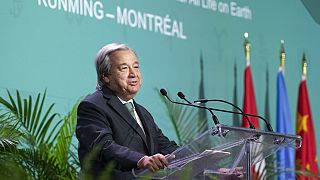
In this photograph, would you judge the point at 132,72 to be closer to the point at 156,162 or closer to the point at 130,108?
the point at 130,108

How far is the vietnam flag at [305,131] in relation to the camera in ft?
26.0

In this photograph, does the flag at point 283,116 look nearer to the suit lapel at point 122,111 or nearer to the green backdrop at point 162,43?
the green backdrop at point 162,43

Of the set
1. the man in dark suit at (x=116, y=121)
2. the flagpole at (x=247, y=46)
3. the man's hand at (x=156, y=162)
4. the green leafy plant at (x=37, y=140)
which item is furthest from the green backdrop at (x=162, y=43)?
the man's hand at (x=156, y=162)

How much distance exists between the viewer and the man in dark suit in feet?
12.5

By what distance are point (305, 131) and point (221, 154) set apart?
453 centimetres

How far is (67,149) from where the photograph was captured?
5.02 m

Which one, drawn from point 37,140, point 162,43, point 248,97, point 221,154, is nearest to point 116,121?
point 221,154

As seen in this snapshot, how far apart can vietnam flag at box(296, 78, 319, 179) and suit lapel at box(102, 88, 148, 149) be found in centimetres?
408

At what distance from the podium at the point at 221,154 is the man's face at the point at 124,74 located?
21.7 inches

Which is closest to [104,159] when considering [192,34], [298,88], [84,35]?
[84,35]

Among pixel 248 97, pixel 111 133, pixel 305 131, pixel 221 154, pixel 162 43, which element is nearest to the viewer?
pixel 221 154

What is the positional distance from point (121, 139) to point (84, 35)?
200 cm

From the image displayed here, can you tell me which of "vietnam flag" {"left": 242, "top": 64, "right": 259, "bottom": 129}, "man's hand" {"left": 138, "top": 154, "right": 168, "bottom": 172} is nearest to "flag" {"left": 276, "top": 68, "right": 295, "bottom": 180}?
"vietnam flag" {"left": 242, "top": 64, "right": 259, "bottom": 129}

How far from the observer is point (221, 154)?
11.6 feet
